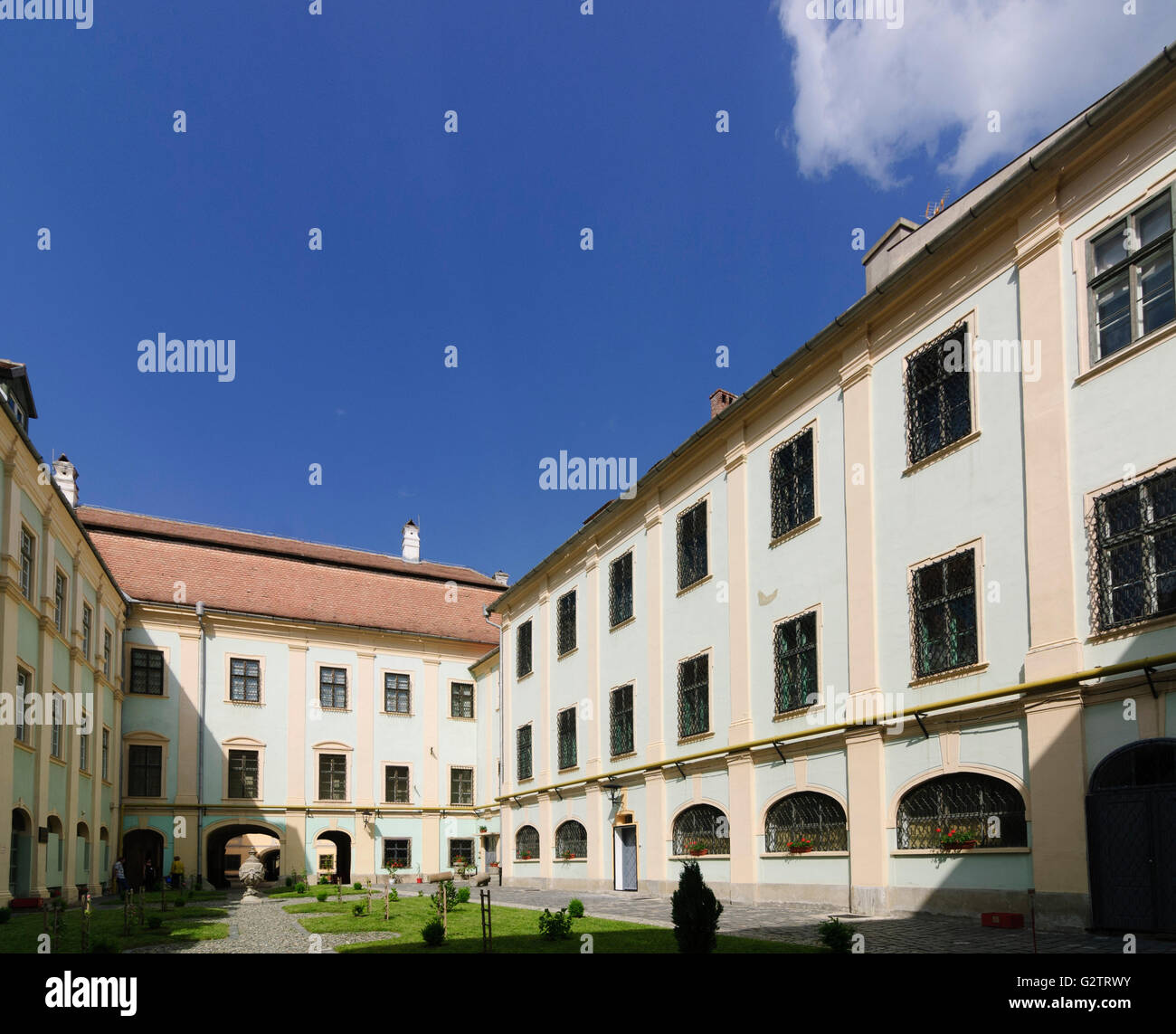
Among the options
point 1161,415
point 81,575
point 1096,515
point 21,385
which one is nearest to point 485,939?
point 1096,515

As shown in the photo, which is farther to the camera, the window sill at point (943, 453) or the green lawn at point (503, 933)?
the window sill at point (943, 453)

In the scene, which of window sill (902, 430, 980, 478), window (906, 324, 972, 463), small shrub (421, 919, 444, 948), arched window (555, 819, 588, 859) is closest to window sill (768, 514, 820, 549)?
window sill (902, 430, 980, 478)

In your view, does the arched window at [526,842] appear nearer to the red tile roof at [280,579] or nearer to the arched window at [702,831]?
the arched window at [702,831]

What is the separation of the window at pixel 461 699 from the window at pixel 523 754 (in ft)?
28.3

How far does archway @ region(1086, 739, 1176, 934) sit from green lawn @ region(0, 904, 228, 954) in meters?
12.4

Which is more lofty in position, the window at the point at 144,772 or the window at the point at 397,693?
the window at the point at 397,693

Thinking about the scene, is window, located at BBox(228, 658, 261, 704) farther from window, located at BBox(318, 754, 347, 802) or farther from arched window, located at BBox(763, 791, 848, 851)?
arched window, located at BBox(763, 791, 848, 851)

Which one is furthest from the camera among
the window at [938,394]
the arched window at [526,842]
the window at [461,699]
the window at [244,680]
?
the window at [461,699]

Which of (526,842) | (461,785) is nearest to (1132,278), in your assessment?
(526,842)

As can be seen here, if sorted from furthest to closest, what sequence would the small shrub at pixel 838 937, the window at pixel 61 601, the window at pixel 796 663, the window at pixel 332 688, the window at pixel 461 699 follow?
the window at pixel 461 699
the window at pixel 332 688
the window at pixel 61 601
the window at pixel 796 663
the small shrub at pixel 838 937

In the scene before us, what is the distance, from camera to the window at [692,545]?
24875mm

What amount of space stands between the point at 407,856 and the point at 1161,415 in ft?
112

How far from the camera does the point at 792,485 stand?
853 inches

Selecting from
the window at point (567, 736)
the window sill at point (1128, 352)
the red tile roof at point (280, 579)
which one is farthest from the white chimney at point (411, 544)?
the window sill at point (1128, 352)
